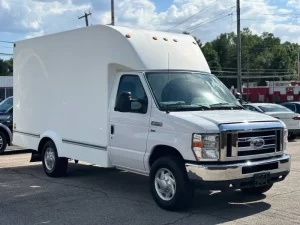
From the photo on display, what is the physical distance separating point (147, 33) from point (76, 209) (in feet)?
10.9

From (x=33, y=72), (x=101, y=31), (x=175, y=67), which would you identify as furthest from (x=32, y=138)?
(x=175, y=67)

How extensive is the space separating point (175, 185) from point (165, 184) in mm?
245

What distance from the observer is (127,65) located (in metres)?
8.13

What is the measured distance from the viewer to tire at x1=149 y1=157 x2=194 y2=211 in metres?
6.95

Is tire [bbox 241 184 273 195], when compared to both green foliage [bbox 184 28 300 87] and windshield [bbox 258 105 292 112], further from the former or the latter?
green foliage [bbox 184 28 300 87]

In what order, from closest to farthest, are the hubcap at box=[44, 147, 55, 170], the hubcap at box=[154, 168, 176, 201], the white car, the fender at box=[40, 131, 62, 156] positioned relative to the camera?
the hubcap at box=[154, 168, 176, 201] → the fender at box=[40, 131, 62, 156] → the hubcap at box=[44, 147, 55, 170] → the white car

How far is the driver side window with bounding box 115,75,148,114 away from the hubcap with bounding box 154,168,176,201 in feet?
3.39

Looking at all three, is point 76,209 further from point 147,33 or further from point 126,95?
point 147,33

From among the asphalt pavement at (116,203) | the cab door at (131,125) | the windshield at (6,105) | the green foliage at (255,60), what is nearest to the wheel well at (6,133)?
the windshield at (6,105)

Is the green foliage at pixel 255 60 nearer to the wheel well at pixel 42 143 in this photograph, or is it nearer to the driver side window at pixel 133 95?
the wheel well at pixel 42 143

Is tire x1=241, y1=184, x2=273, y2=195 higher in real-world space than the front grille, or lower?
lower

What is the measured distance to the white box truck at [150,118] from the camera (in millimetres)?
6812

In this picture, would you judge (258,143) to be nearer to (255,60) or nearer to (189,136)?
(189,136)

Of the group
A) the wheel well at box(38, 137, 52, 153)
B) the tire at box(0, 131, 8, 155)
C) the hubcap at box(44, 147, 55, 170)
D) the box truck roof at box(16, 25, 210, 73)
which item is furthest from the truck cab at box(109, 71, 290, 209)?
the tire at box(0, 131, 8, 155)
